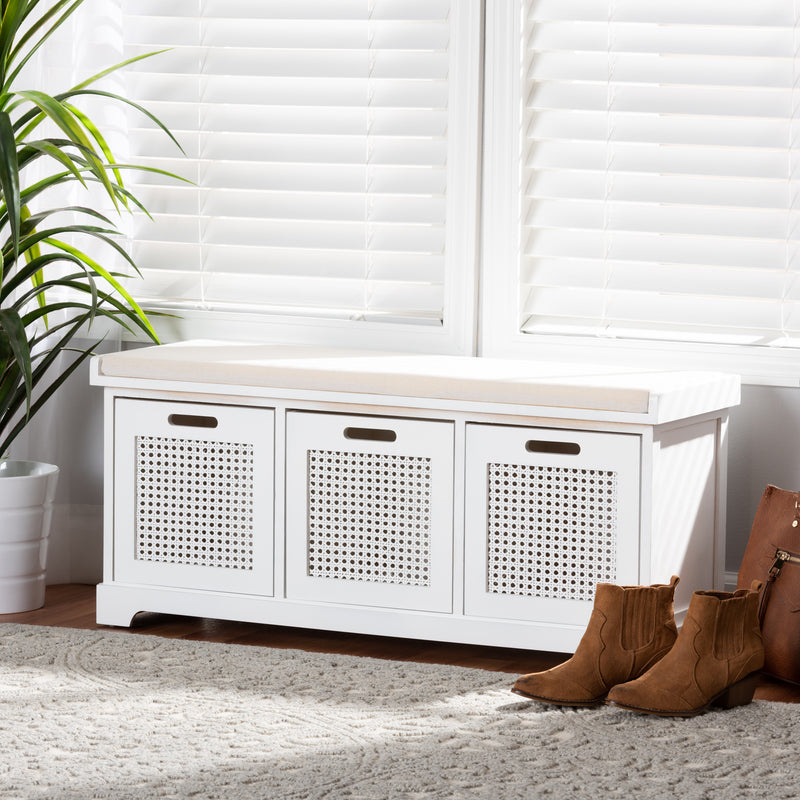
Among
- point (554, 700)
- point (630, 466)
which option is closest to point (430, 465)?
point (630, 466)

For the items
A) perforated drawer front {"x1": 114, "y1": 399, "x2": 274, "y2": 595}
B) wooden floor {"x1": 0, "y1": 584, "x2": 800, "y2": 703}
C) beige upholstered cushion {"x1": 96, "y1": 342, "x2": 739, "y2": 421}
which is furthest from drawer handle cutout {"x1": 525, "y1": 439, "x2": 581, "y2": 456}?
perforated drawer front {"x1": 114, "y1": 399, "x2": 274, "y2": 595}

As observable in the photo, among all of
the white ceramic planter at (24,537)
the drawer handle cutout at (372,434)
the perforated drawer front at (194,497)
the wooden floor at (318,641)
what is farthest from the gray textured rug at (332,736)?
the drawer handle cutout at (372,434)

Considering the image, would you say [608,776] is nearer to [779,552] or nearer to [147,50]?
[779,552]

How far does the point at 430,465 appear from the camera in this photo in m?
2.78

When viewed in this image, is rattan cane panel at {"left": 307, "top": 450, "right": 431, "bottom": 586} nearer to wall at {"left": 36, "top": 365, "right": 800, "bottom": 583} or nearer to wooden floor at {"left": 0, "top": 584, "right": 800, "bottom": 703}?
wooden floor at {"left": 0, "top": 584, "right": 800, "bottom": 703}

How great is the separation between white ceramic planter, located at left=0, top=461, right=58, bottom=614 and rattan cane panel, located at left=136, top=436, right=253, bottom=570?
0.92 feet

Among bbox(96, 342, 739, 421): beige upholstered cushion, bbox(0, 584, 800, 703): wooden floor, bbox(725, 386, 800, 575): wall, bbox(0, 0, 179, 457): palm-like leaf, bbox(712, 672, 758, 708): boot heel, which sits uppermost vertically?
bbox(0, 0, 179, 457): palm-like leaf

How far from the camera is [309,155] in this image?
10.9ft

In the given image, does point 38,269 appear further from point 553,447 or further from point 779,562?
point 779,562

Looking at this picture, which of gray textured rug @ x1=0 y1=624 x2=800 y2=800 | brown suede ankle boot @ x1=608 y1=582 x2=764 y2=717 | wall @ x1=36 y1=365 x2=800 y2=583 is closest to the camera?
gray textured rug @ x1=0 y1=624 x2=800 y2=800

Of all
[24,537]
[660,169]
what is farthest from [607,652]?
[24,537]

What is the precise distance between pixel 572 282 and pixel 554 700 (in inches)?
42.8

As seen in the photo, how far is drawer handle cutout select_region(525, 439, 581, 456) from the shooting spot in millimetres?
2746

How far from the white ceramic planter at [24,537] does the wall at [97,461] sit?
0.24 metres
